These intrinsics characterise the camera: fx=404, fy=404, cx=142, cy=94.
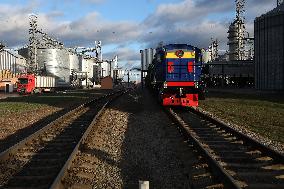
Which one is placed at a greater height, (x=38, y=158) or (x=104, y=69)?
(x=104, y=69)

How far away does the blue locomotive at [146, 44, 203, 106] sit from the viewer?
23.7m

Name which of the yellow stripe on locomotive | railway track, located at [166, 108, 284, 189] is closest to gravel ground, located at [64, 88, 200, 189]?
railway track, located at [166, 108, 284, 189]

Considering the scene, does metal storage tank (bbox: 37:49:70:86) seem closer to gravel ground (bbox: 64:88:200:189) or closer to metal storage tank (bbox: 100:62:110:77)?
metal storage tank (bbox: 100:62:110:77)

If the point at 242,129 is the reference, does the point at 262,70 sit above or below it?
above

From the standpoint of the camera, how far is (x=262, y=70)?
57656 millimetres

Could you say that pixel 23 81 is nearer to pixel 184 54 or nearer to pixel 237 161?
pixel 184 54

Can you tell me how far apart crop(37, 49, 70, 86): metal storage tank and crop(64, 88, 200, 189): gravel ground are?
79.1 metres

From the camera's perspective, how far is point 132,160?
32.2ft

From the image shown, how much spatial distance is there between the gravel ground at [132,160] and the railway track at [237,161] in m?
0.45

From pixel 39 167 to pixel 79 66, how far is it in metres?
112

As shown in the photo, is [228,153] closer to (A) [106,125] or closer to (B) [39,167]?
(B) [39,167]

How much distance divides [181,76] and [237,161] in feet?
48.1

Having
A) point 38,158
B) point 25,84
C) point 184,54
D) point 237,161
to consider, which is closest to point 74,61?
point 25,84

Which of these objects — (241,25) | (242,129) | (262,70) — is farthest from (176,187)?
(241,25)
